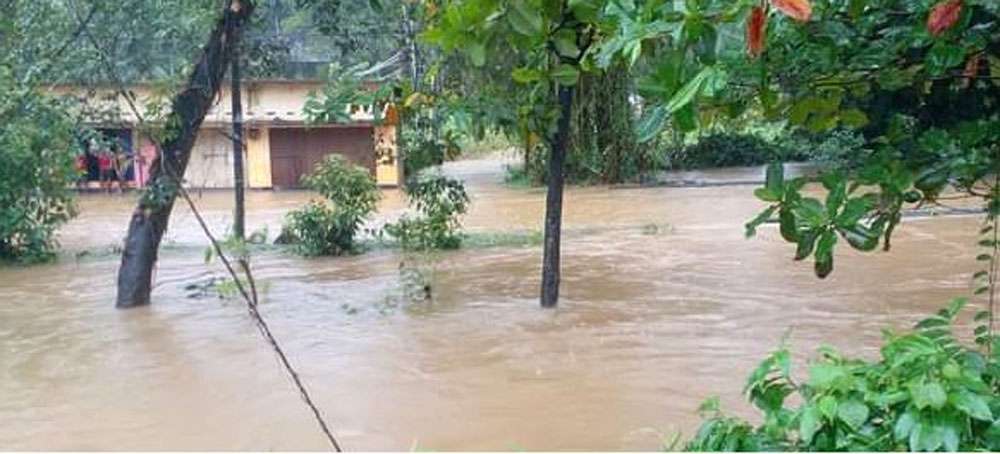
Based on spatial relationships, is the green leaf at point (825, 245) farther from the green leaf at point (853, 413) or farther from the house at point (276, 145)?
the house at point (276, 145)

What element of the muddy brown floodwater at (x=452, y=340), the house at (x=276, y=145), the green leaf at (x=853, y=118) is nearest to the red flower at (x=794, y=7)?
the green leaf at (x=853, y=118)

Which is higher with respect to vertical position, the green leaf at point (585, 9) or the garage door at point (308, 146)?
the green leaf at point (585, 9)

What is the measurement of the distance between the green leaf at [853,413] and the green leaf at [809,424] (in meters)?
0.04

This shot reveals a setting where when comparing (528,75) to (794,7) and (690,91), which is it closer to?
(690,91)

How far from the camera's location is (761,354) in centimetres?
777

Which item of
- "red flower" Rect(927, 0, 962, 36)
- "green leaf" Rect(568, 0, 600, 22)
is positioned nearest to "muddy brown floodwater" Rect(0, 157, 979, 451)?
"green leaf" Rect(568, 0, 600, 22)

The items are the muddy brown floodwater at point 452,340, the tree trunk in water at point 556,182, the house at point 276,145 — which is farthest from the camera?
the house at point 276,145

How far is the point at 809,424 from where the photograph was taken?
206cm

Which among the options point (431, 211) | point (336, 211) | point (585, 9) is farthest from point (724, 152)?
point (585, 9)

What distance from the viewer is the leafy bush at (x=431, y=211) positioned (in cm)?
1162

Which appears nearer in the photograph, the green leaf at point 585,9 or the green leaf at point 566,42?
the green leaf at point 585,9

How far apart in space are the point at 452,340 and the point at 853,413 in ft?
22.1

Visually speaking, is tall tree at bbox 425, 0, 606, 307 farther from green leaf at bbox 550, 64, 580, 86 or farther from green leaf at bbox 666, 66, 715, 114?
green leaf at bbox 666, 66, 715, 114

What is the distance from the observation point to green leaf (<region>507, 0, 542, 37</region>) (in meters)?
2.21
